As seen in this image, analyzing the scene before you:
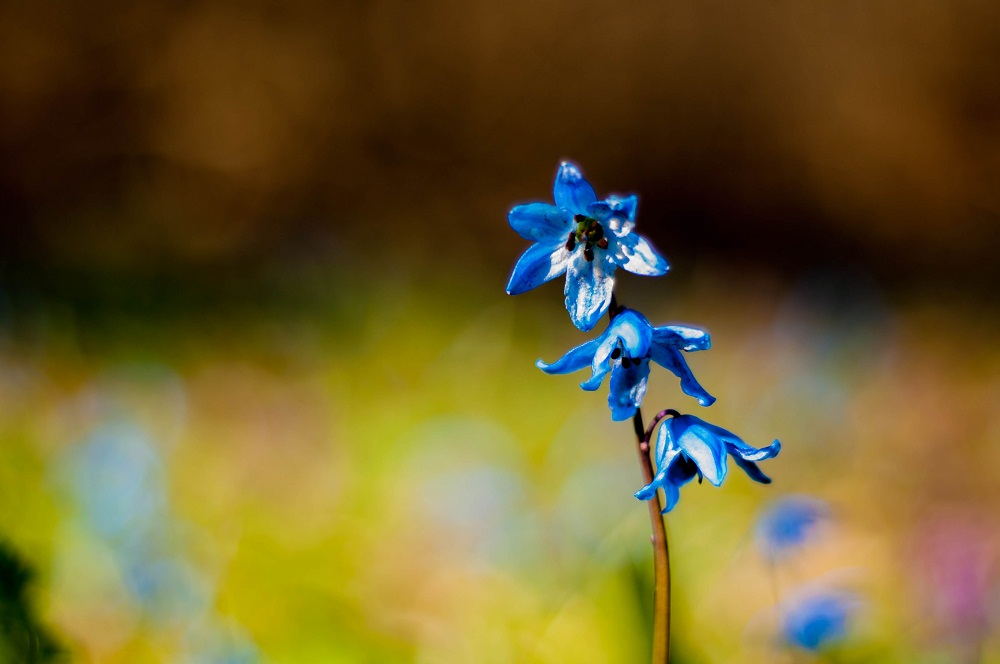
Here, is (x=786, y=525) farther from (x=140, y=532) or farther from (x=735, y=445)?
(x=140, y=532)

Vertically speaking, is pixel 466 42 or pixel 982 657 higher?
pixel 466 42

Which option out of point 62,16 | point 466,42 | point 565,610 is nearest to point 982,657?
point 565,610

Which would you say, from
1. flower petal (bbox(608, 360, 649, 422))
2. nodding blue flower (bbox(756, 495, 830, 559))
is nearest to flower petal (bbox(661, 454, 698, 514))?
flower petal (bbox(608, 360, 649, 422))

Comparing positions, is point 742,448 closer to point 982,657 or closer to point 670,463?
point 670,463

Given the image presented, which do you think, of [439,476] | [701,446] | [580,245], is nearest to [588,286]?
[580,245]

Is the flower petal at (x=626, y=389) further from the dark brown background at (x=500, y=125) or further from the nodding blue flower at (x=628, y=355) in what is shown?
the dark brown background at (x=500, y=125)

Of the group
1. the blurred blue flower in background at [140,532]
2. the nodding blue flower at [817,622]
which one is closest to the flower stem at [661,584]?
the nodding blue flower at [817,622]

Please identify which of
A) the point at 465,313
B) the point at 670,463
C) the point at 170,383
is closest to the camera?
the point at 670,463
